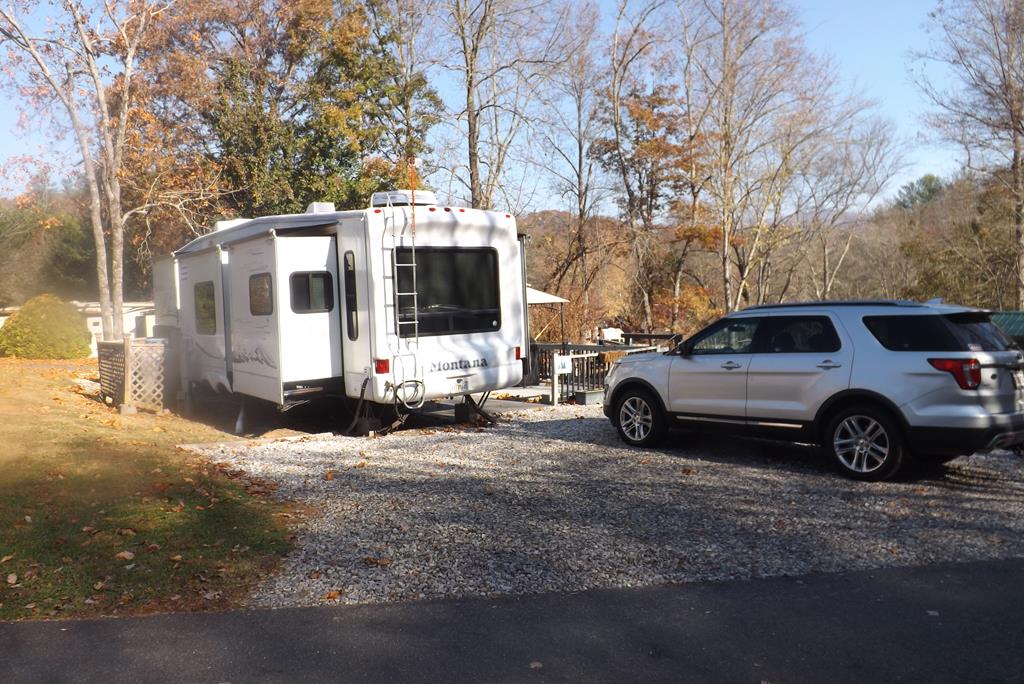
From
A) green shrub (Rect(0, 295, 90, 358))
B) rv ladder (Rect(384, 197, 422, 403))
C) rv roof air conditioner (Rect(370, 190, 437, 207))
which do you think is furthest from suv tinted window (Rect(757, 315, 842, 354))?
green shrub (Rect(0, 295, 90, 358))

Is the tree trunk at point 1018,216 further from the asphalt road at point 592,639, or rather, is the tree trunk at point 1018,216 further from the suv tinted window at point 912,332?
the asphalt road at point 592,639

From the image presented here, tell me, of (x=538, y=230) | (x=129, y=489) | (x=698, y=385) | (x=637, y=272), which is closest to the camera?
(x=129, y=489)

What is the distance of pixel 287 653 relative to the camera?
169 inches

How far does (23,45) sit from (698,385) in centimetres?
1725

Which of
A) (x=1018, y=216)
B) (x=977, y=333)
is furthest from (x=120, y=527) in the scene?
(x=1018, y=216)

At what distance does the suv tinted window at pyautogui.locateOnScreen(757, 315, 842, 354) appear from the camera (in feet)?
27.0

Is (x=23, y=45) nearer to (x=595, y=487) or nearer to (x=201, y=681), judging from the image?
(x=595, y=487)

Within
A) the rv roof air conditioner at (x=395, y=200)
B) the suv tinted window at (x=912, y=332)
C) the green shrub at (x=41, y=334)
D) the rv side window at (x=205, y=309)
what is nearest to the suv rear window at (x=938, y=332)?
the suv tinted window at (x=912, y=332)

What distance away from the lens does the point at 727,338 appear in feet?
29.8

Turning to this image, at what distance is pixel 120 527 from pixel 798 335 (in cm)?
626

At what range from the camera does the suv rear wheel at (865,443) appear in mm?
7660

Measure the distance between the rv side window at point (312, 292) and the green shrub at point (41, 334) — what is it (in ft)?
42.4

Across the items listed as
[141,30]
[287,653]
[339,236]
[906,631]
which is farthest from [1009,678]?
[141,30]

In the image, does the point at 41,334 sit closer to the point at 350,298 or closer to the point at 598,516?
the point at 350,298
